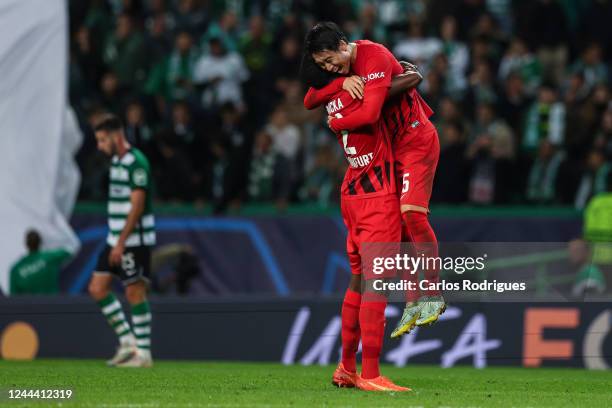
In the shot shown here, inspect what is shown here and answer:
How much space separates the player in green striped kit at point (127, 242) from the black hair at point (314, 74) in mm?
3501

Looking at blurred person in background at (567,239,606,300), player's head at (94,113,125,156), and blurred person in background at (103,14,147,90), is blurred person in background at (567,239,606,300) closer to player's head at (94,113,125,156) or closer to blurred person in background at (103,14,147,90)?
player's head at (94,113,125,156)

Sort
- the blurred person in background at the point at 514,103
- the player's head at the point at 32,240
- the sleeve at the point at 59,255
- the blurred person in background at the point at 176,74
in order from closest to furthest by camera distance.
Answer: the player's head at the point at 32,240, the sleeve at the point at 59,255, the blurred person in background at the point at 514,103, the blurred person in background at the point at 176,74

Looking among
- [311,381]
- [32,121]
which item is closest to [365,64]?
[311,381]

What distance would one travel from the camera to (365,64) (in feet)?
29.8

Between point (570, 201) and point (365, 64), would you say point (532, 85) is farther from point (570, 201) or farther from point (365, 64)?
point (365, 64)

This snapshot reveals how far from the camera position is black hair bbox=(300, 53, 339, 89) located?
9.16m

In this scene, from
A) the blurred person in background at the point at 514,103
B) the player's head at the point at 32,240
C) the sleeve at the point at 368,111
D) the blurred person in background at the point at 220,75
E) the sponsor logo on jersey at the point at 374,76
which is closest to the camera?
the sleeve at the point at 368,111

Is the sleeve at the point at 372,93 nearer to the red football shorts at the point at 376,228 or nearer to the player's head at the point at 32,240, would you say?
the red football shorts at the point at 376,228

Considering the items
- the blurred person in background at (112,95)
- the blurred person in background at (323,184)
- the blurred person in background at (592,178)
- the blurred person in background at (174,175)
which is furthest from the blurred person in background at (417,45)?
the blurred person in background at (112,95)

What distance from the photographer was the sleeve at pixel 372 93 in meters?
8.90

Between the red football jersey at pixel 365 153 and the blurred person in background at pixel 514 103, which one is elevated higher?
the red football jersey at pixel 365 153

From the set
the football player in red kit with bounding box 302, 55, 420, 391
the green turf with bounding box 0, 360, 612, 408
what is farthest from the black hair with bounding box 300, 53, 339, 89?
the green turf with bounding box 0, 360, 612, 408

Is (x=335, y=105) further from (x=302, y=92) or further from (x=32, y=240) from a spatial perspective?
(x=302, y=92)

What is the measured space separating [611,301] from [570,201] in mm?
3285
